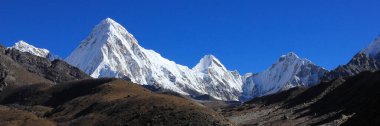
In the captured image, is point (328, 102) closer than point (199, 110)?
No

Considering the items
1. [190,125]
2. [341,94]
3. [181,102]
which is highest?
[341,94]

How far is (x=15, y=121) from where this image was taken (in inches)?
5546

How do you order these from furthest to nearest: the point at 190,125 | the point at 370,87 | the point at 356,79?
the point at 356,79 → the point at 370,87 → the point at 190,125

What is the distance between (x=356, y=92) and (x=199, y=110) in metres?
51.5

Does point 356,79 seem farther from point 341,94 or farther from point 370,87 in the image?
point 370,87

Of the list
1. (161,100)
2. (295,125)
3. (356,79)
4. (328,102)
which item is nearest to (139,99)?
(161,100)

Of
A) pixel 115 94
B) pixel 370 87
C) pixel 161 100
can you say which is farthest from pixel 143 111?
pixel 370 87

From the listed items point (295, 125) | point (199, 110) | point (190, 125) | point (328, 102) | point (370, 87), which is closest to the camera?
point (190, 125)

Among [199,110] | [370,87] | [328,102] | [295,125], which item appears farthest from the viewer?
[328,102]

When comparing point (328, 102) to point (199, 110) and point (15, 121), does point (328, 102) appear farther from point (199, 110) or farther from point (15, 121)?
point (15, 121)

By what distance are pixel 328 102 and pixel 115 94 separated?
56458 mm

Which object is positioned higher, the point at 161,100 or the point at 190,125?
the point at 161,100

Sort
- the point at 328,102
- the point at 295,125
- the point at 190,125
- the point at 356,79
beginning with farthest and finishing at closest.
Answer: the point at 356,79 < the point at 328,102 < the point at 295,125 < the point at 190,125

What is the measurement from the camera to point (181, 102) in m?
145
